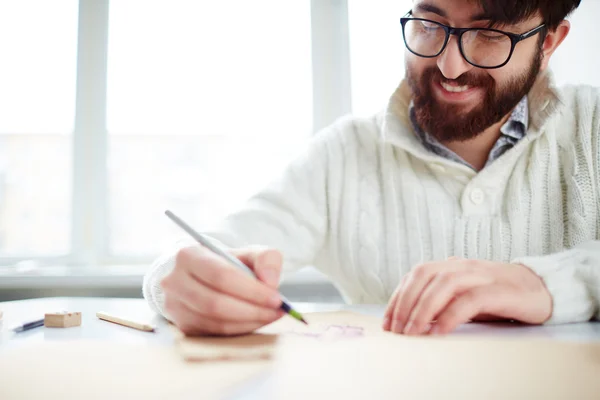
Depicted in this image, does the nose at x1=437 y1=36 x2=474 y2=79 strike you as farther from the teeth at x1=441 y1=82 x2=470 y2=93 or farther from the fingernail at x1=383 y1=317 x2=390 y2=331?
the fingernail at x1=383 y1=317 x2=390 y2=331

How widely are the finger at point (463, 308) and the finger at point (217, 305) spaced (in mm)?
179

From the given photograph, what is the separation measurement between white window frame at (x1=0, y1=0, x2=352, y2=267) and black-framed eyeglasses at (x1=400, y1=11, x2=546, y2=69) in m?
0.87

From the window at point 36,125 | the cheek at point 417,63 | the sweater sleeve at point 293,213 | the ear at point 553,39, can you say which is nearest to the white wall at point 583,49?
the ear at point 553,39

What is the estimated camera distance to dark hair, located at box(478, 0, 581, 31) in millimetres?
831

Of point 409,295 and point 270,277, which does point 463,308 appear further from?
point 270,277

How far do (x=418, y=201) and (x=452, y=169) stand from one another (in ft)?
0.30

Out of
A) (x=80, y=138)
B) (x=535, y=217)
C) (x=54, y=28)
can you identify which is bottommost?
(x=535, y=217)

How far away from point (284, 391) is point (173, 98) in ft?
5.11

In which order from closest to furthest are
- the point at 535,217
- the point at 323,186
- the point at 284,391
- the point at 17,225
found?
the point at 284,391
the point at 535,217
the point at 323,186
the point at 17,225

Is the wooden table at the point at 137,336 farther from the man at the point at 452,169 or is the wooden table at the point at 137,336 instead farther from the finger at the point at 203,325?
the man at the point at 452,169

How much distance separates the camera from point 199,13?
5.88ft

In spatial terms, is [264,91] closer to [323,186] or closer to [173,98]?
[173,98]

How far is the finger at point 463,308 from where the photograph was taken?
53 cm

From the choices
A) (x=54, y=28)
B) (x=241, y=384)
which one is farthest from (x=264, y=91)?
(x=241, y=384)
